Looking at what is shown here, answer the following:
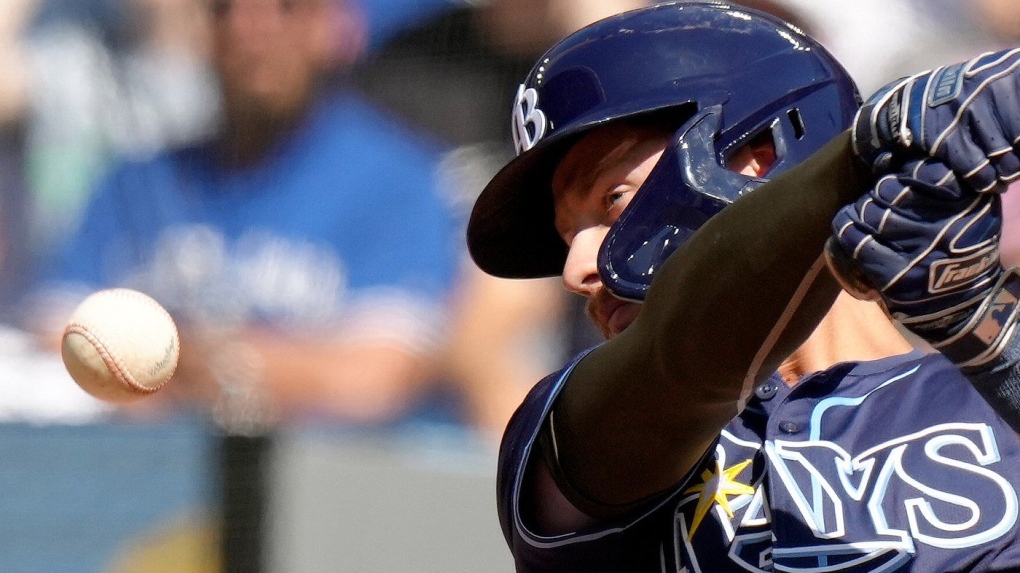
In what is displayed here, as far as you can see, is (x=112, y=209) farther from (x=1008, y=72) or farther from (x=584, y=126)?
(x=1008, y=72)

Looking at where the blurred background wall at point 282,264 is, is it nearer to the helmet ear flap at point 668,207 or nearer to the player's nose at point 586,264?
the player's nose at point 586,264

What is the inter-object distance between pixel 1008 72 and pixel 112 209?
3477 millimetres

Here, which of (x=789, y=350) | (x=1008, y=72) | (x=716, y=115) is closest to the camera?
(x=1008, y=72)

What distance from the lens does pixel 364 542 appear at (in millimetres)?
3725

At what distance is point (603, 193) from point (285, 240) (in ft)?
8.12

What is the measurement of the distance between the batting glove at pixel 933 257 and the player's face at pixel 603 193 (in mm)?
542

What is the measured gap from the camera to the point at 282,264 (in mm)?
3943

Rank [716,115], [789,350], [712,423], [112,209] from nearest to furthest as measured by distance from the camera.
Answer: [789,350] → [712,423] → [716,115] → [112,209]

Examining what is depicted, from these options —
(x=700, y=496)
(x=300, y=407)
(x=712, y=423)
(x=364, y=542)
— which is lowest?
(x=364, y=542)

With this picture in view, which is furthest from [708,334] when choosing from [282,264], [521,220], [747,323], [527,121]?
[282,264]

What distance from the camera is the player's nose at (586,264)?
1.61 meters

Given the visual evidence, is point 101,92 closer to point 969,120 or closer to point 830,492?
point 830,492

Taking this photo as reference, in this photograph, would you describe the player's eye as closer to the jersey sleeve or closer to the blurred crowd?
the jersey sleeve

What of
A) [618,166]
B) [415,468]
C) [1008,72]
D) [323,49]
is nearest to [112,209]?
[323,49]
